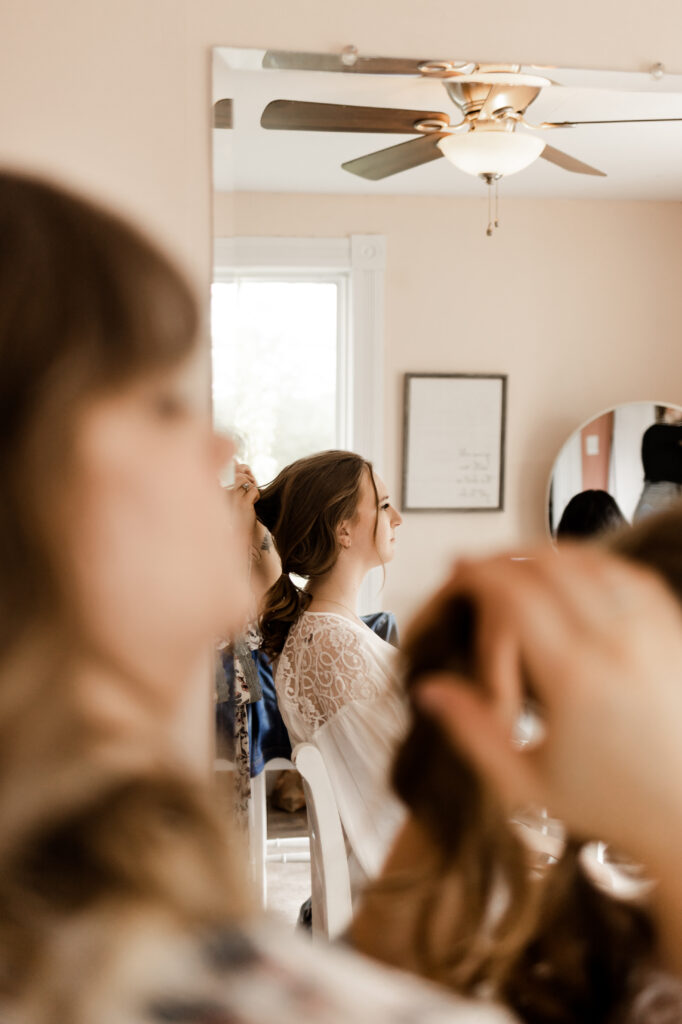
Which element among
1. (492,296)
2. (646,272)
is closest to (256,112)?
(492,296)

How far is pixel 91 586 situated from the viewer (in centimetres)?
16

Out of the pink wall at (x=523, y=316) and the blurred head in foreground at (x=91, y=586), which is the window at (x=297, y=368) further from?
the blurred head in foreground at (x=91, y=586)

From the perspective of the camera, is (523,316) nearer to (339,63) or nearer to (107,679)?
(339,63)

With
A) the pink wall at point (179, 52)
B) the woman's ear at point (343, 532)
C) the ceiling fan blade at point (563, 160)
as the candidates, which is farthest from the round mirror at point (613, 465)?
the pink wall at point (179, 52)

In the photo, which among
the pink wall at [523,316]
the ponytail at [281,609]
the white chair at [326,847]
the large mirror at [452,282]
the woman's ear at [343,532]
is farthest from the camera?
the pink wall at [523,316]

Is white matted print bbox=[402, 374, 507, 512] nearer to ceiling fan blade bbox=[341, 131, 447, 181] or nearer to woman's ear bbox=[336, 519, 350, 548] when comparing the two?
ceiling fan blade bbox=[341, 131, 447, 181]

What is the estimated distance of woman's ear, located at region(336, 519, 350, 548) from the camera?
0.78 metres

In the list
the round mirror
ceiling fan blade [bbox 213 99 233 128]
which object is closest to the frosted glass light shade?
ceiling fan blade [bbox 213 99 233 128]

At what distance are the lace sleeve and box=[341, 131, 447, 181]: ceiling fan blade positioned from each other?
47 cm

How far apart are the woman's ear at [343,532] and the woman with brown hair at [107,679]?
1.99 ft

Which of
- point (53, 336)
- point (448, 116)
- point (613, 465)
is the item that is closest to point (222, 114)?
point (448, 116)

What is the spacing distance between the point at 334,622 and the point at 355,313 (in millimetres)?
529

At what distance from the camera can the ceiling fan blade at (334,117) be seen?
76 centimetres

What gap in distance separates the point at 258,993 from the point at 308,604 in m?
0.74
